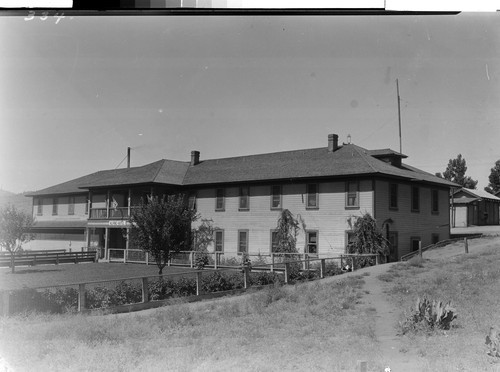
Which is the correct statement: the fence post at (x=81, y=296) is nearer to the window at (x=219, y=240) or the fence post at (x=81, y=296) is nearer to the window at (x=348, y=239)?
the window at (x=219, y=240)

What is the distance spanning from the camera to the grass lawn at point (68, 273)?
604cm

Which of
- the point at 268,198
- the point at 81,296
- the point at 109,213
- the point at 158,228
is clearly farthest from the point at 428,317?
the point at 268,198

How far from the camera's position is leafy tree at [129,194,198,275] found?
1074 centimetres

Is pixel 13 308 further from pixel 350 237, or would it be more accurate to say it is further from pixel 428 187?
pixel 350 237

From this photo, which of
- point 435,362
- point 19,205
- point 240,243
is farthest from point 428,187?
point 240,243

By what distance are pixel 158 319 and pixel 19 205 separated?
2632 millimetres

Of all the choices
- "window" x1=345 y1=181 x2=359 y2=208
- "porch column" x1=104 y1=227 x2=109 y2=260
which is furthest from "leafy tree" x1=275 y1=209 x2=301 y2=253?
"porch column" x1=104 y1=227 x2=109 y2=260

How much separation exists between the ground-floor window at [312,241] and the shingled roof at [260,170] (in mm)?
2762

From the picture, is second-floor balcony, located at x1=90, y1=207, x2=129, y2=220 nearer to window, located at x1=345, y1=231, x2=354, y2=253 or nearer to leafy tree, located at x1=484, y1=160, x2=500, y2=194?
leafy tree, located at x1=484, y1=160, x2=500, y2=194

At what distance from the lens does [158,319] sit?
658cm

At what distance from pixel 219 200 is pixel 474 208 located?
457 inches

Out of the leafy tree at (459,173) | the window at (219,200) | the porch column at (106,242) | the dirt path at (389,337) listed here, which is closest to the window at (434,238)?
the dirt path at (389,337)

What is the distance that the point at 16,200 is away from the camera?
566 cm

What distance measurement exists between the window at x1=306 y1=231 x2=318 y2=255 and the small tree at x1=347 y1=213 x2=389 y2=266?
77.4 inches
